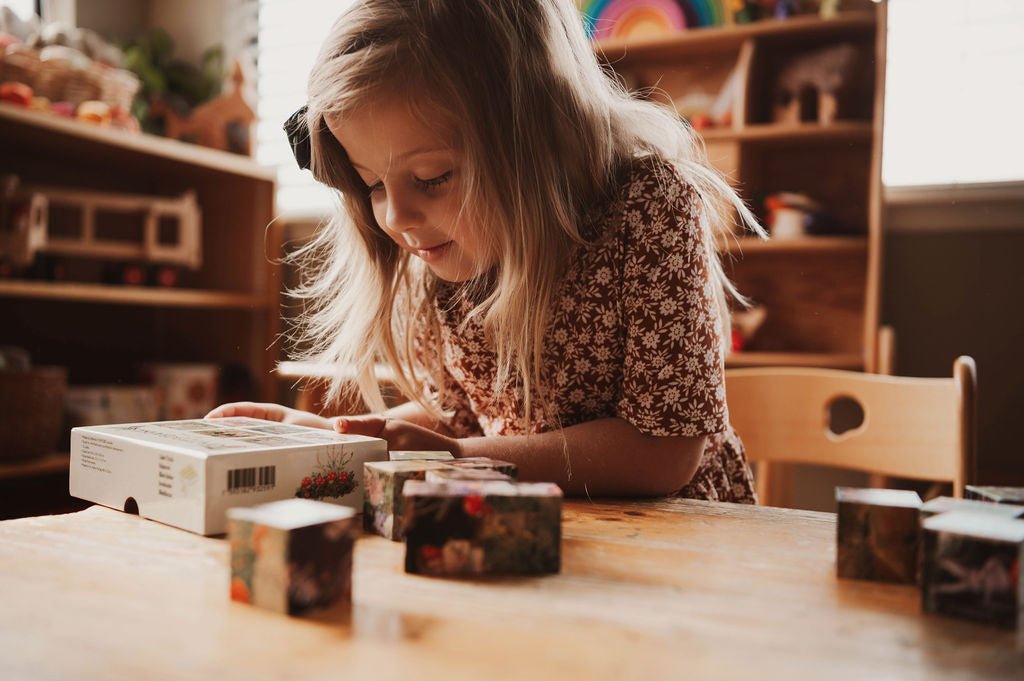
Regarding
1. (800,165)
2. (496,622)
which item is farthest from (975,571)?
(800,165)

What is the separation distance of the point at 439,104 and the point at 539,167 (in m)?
0.14

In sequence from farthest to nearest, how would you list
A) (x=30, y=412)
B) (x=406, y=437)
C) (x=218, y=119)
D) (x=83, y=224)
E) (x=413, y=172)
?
1. (x=218, y=119)
2. (x=83, y=224)
3. (x=30, y=412)
4. (x=413, y=172)
5. (x=406, y=437)

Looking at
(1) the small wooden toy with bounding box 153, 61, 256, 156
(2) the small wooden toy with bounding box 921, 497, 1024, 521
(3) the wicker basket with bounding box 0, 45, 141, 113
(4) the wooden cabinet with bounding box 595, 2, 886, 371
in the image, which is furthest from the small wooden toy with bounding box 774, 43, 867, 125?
(3) the wicker basket with bounding box 0, 45, 141, 113

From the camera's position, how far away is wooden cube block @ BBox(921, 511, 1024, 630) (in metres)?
0.49

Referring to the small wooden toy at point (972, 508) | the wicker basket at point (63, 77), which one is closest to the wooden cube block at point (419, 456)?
the small wooden toy at point (972, 508)

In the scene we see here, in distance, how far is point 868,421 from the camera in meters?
1.19

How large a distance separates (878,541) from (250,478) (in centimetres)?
48

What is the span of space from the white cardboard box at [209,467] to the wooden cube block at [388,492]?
0.17ft

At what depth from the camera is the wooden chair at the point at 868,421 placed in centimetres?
109

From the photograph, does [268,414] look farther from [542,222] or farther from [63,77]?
[63,77]

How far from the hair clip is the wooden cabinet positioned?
1.18 metres

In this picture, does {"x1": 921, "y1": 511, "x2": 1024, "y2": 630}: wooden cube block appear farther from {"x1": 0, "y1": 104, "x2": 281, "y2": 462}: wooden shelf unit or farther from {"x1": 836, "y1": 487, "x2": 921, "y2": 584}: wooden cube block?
{"x1": 0, "y1": 104, "x2": 281, "y2": 462}: wooden shelf unit

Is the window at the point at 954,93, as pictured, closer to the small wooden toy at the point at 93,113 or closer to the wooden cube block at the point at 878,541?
the wooden cube block at the point at 878,541

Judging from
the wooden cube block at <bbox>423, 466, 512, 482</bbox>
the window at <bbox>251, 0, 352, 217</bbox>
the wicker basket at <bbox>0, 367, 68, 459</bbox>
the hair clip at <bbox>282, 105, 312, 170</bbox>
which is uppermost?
the window at <bbox>251, 0, 352, 217</bbox>
